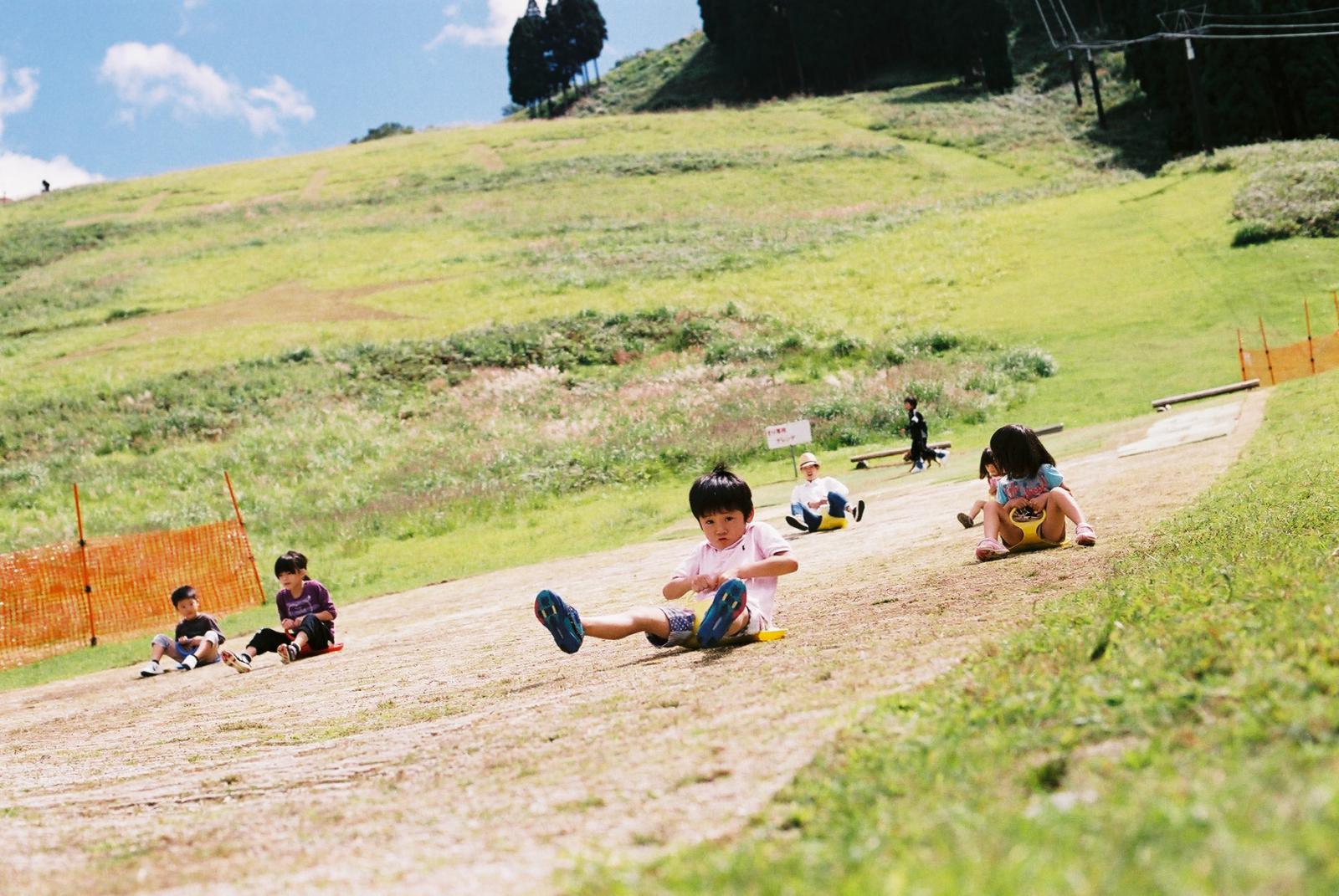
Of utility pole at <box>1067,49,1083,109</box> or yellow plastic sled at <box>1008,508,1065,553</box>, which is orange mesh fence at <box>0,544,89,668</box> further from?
utility pole at <box>1067,49,1083,109</box>

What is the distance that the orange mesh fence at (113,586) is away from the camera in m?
18.9

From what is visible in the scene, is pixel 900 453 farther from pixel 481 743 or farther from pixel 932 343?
pixel 481 743

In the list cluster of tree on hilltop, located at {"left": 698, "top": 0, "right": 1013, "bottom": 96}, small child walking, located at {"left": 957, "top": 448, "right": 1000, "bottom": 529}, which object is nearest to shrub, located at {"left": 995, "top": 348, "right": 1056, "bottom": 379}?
small child walking, located at {"left": 957, "top": 448, "right": 1000, "bottom": 529}

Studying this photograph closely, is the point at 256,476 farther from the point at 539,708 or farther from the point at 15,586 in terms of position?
the point at 539,708

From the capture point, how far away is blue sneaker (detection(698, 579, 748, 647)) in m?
7.42

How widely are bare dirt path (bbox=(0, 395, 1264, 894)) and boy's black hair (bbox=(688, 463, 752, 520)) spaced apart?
0.97 metres

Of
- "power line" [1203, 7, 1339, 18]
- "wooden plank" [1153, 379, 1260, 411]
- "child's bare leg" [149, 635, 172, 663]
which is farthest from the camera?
"power line" [1203, 7, 1339, 18]

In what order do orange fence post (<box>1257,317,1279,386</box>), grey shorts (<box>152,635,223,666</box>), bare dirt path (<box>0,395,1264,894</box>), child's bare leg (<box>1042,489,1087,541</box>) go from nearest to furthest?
bare dirt path (<box>0,395,1264,894</box>)
child's bare leg (<box>1042,489,1087,541</box>)
grey shorts (<box>152,635,223,666</box>)
orange fence post (<box>1257,317,1279,386</box>)

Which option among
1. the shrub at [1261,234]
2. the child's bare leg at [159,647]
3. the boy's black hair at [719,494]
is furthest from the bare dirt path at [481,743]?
the shrub at [1261,234]

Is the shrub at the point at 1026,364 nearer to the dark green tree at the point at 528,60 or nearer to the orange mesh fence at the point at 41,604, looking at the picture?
the orange mesh fence at the point at 41,604

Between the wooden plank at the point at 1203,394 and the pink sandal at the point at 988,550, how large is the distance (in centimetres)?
1998

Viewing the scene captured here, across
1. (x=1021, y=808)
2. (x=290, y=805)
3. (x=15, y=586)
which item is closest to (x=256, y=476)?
(x=15, y=586)

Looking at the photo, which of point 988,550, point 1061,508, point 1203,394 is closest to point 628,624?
point 988,550

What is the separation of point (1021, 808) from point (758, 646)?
456 cm
